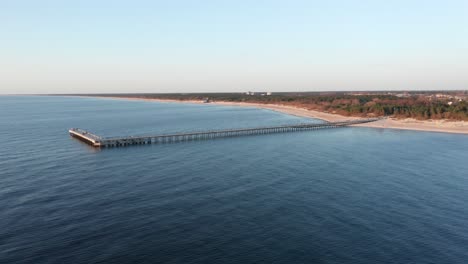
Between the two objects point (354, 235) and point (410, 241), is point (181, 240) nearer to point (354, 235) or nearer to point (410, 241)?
point (354, 235)

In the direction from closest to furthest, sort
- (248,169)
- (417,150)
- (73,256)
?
(73,256), (248,169), (417,150)

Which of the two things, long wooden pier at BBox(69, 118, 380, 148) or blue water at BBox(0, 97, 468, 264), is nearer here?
blue water at BBox(0, 97, 468, 264)

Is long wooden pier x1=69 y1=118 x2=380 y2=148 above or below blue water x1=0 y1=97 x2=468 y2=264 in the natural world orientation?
above

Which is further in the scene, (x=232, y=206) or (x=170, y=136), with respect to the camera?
(x=170, y=136)

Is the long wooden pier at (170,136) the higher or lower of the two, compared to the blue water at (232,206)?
higher

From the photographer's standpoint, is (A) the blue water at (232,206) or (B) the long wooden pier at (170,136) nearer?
(A) the blue water at (232,206)

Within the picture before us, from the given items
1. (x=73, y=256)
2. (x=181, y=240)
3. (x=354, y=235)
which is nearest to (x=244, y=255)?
(x=181, y=240)

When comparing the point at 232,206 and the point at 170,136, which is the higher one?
the point at 170,136

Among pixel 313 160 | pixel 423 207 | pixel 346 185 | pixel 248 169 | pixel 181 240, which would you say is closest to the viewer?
pixel 181 240
